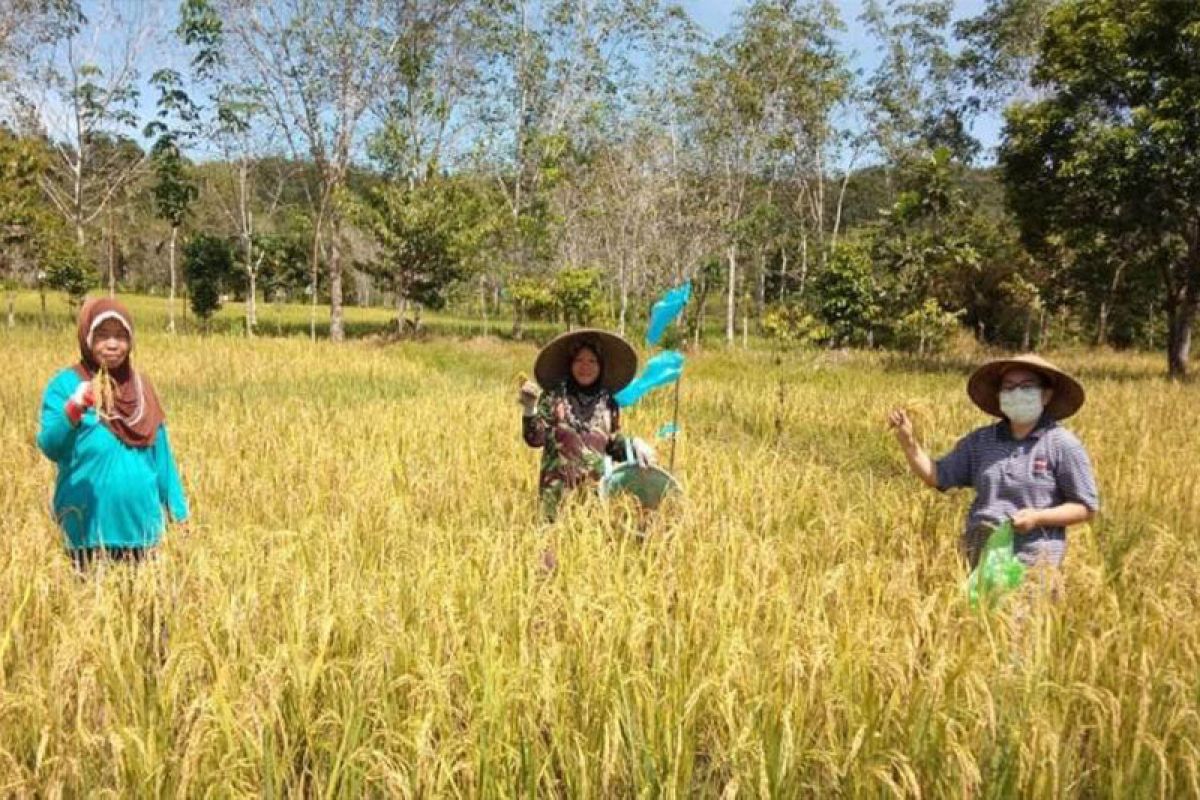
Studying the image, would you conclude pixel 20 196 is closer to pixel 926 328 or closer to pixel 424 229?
pixel 424 229

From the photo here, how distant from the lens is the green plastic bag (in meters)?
2.52

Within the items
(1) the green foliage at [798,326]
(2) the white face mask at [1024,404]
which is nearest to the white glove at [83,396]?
(2) the white face mask at [1024,404]

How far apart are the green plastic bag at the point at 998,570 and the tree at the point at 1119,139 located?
1226cm

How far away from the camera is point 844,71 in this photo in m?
26.3

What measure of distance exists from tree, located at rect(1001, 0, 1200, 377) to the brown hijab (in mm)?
13812

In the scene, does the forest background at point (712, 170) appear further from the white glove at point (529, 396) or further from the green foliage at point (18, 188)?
the white glove at point (529, 396)

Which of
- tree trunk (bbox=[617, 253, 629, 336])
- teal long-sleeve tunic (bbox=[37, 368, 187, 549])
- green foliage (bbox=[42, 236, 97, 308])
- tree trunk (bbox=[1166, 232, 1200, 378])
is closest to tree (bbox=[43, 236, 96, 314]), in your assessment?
green foliage (bbox=[42, 236, 97, 308])

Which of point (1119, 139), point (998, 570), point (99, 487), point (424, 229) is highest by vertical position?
point (1119, 139)

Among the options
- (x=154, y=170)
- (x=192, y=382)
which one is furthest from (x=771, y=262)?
(x=192, y=382)

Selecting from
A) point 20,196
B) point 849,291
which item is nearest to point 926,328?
point 849,291

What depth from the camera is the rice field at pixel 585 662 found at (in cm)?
179

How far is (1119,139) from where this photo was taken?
1207cm

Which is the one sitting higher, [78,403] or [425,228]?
[425,228]

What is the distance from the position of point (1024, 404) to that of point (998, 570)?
0.67 m
